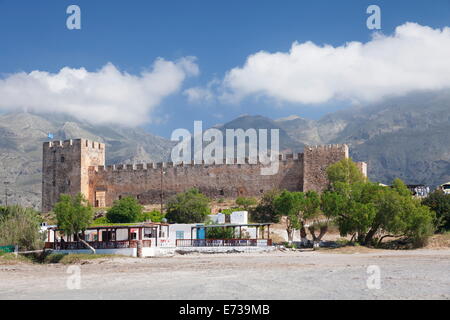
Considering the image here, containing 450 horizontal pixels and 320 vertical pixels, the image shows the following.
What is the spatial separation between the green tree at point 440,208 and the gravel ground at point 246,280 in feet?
35.4

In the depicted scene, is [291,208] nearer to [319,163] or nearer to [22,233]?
[319,163]

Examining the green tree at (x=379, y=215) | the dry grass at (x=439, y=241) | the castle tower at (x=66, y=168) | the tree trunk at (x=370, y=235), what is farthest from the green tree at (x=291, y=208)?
the castle tower at (x=66, y=168)

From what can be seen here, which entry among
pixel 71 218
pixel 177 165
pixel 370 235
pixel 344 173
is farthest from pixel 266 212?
pixel 71 218

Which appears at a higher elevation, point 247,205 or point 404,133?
point 404,133

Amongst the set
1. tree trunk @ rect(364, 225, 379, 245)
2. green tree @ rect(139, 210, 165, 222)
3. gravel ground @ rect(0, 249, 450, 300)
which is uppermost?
green tree @ rect(139, 210, 165, 222)

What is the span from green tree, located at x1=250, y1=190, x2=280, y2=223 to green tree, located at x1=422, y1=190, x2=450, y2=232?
943 centimetres

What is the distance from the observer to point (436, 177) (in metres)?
118

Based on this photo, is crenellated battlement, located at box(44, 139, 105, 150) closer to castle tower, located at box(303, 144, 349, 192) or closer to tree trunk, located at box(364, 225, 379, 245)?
castle tower, located at box(303, 144, 349, 192)

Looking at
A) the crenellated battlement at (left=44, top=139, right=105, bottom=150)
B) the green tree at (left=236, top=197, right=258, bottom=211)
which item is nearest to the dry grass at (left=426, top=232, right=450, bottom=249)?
the green tree at (left=236, top=197, right=258, bottom=211)

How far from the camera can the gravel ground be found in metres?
13.1

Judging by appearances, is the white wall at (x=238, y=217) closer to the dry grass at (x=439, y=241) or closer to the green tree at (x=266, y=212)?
the green tree at (x=266, y=212)
